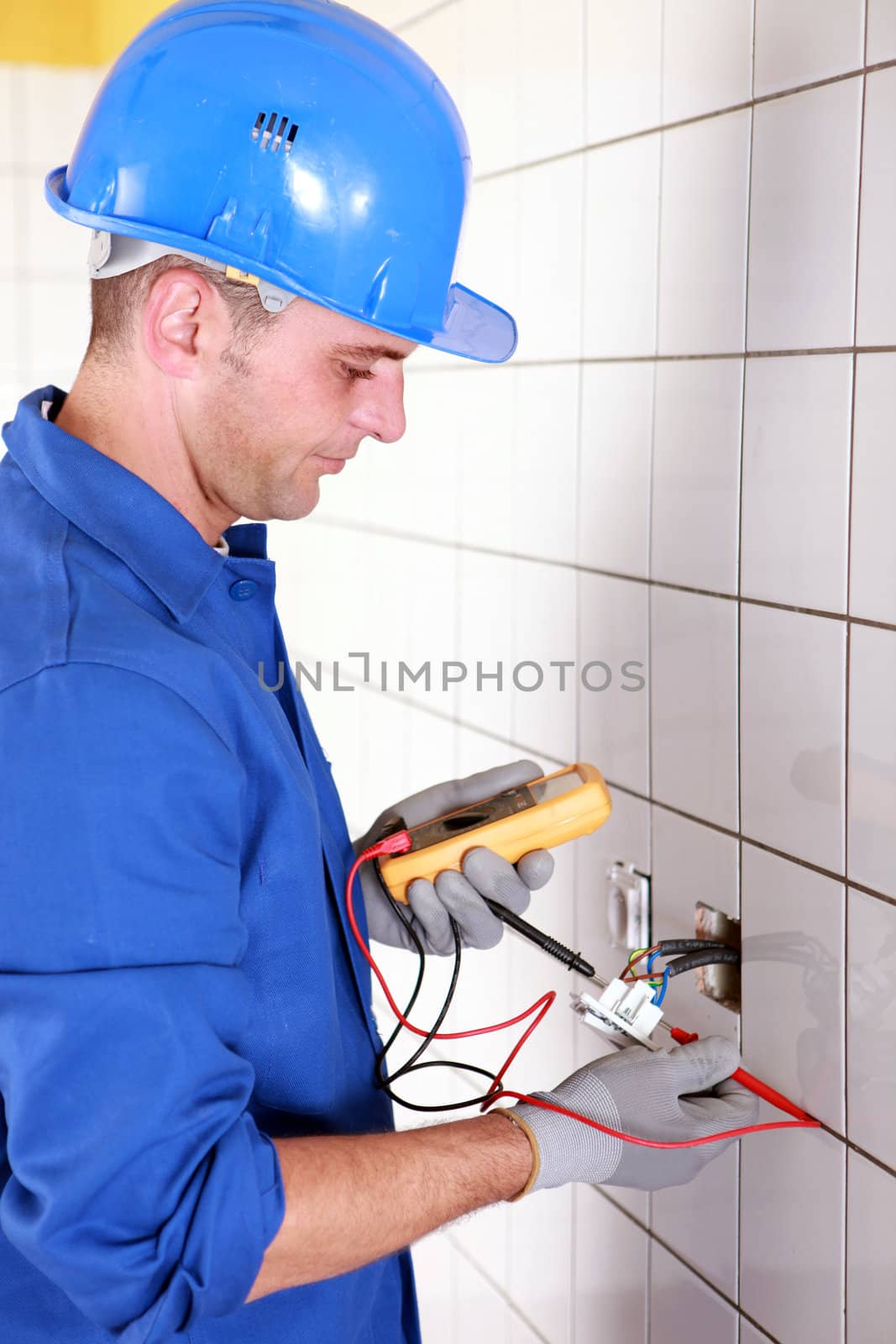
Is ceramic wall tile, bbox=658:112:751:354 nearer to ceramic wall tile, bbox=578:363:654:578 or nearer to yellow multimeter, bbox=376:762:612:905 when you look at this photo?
ceramic wall tile, bbox=578:363:654:578

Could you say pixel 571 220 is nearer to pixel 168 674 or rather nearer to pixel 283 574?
pixel 168 674

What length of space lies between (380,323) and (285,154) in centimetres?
15

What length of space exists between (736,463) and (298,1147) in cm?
78

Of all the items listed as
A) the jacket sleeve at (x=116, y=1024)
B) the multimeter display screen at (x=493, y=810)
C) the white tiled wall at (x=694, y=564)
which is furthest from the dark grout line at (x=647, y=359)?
the jacket sleeve at (x=116, y=1024)

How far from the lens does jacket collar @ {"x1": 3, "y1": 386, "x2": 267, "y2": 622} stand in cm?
100

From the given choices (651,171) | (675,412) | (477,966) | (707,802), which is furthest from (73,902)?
(477,966)

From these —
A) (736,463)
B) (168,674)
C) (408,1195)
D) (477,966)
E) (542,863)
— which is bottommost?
(477,966)

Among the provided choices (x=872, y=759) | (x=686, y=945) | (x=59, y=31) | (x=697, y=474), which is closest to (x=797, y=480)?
(x=697, y=474)

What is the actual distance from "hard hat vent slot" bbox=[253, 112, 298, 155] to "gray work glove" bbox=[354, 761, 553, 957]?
27.2 inches

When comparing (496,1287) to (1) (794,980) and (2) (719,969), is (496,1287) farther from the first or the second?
(1) (794,980)

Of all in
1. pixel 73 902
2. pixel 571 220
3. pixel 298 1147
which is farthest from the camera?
pixel 571 220

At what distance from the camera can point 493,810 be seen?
1.33m

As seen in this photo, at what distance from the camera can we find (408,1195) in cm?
96

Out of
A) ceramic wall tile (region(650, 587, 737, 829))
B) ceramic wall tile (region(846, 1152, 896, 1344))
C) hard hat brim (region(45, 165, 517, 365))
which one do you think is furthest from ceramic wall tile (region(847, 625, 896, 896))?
hard hat brim (region(45, 165, 517, 365))
